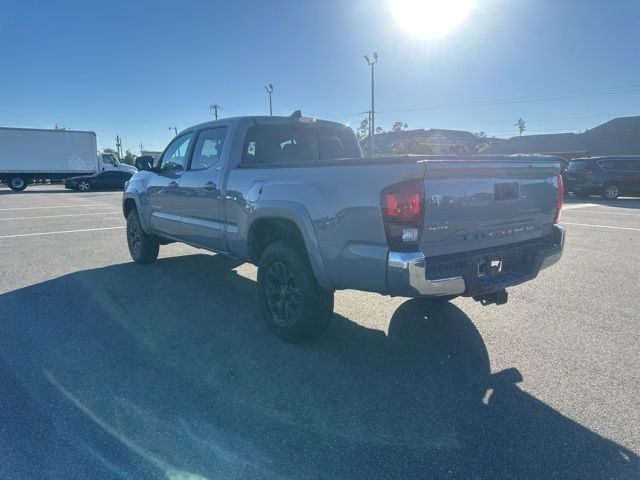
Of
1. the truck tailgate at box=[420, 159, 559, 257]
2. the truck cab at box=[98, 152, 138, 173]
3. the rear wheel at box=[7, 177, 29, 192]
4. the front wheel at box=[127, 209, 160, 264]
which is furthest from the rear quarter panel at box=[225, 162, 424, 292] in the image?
the truck cab at box=[98, 152, 138, 173]

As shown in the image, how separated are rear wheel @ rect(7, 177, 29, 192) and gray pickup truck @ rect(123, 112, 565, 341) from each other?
2828 cm

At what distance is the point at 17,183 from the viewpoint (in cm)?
2742

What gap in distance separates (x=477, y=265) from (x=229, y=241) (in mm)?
2388

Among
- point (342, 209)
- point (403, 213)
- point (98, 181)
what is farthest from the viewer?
point (98, 181)

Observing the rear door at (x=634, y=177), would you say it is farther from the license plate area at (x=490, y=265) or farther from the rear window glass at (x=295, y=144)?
the license plate area at (x=490, y=265)

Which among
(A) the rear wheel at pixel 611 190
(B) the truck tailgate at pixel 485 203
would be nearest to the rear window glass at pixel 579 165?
Answer: (A) the rear wheel at pixel 611 190

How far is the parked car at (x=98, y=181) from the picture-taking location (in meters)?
26.4

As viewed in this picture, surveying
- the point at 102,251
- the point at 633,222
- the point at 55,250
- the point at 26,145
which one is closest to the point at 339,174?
the point at 102,251

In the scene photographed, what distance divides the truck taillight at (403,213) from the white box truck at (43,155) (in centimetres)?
3080

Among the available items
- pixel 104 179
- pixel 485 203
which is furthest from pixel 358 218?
pixel 104 179

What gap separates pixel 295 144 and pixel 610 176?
17.0m

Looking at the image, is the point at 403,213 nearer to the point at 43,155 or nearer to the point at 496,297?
the point at 496,297

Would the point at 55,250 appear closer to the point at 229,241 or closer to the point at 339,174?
the point at 229,241

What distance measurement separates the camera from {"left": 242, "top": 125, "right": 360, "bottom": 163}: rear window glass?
15.1ft
